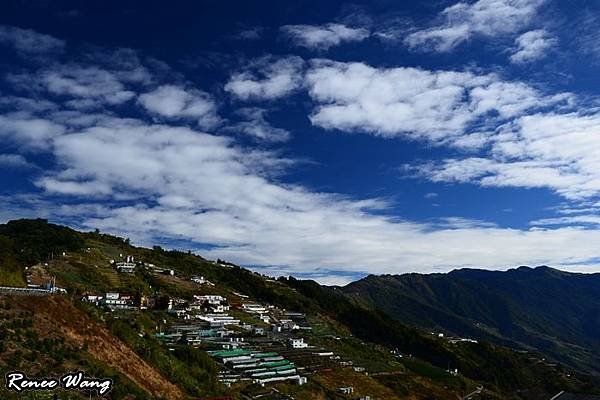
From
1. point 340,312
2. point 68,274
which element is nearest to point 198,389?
point 68,274

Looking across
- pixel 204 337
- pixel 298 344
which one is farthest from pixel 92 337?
pixel 298 344

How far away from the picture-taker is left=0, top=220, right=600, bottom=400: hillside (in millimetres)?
44031

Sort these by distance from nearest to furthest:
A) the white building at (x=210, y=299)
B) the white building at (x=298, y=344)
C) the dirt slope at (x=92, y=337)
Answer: the dirt slope at (x=92, y=337) → the white building at (x=298, y=344) → the white building at (x=210, y=299)

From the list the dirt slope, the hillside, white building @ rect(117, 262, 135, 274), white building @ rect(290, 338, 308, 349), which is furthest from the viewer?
white building @ rect(117, 262, 135, 274)

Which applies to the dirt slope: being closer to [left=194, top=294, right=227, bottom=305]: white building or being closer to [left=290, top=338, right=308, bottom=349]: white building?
[left=290, top=338, right=308, bottom=349]: white building

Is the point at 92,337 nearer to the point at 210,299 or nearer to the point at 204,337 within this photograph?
the point at 204,337

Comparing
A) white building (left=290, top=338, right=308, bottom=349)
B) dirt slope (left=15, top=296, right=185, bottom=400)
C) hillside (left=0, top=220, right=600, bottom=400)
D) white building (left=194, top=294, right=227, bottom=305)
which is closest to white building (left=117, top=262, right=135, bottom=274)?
hillside (left=0, top=220, right=600, bottom=400)

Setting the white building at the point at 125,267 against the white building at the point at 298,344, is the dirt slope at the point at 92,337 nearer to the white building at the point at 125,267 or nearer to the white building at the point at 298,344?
the white building at the point at 298,344

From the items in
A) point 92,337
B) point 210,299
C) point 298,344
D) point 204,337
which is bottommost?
point 298,344

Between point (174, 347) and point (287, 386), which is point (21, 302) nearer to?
point (174, 347)

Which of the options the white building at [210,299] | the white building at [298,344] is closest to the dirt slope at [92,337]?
the white building at [298,344]

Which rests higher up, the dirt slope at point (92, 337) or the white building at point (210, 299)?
the white building at point (210, 299)

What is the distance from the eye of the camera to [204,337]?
90.1 m

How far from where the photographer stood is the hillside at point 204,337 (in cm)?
4403
